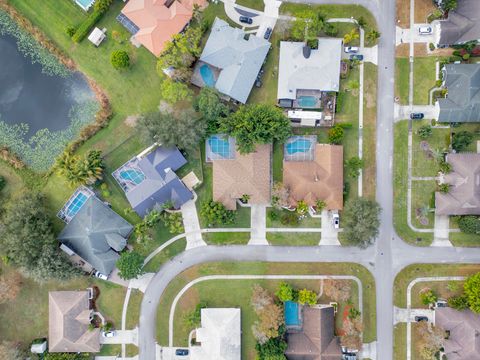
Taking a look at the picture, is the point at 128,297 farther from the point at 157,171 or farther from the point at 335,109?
the point at 335,109

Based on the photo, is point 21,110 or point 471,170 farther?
point 21,110

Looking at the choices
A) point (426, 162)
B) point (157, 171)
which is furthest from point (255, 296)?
point (426, 162)

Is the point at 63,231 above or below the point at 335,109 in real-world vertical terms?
below

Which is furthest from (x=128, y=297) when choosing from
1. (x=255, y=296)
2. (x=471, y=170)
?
(x=471, y=170)

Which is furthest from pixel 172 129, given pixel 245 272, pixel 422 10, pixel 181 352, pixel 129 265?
pixel 422 10

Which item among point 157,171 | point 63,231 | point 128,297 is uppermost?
point 157,171

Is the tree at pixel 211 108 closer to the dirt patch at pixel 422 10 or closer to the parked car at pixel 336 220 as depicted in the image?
the parked car at pixel 336 220

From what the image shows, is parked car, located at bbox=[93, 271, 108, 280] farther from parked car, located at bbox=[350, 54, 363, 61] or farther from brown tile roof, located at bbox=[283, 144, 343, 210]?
parked car, located at bbox=[350, 54, 363, 61]

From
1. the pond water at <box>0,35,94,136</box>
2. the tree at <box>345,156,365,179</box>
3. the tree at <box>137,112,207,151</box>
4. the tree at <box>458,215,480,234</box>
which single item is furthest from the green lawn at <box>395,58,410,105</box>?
the pond water at <box>0,35,94,136</box>
